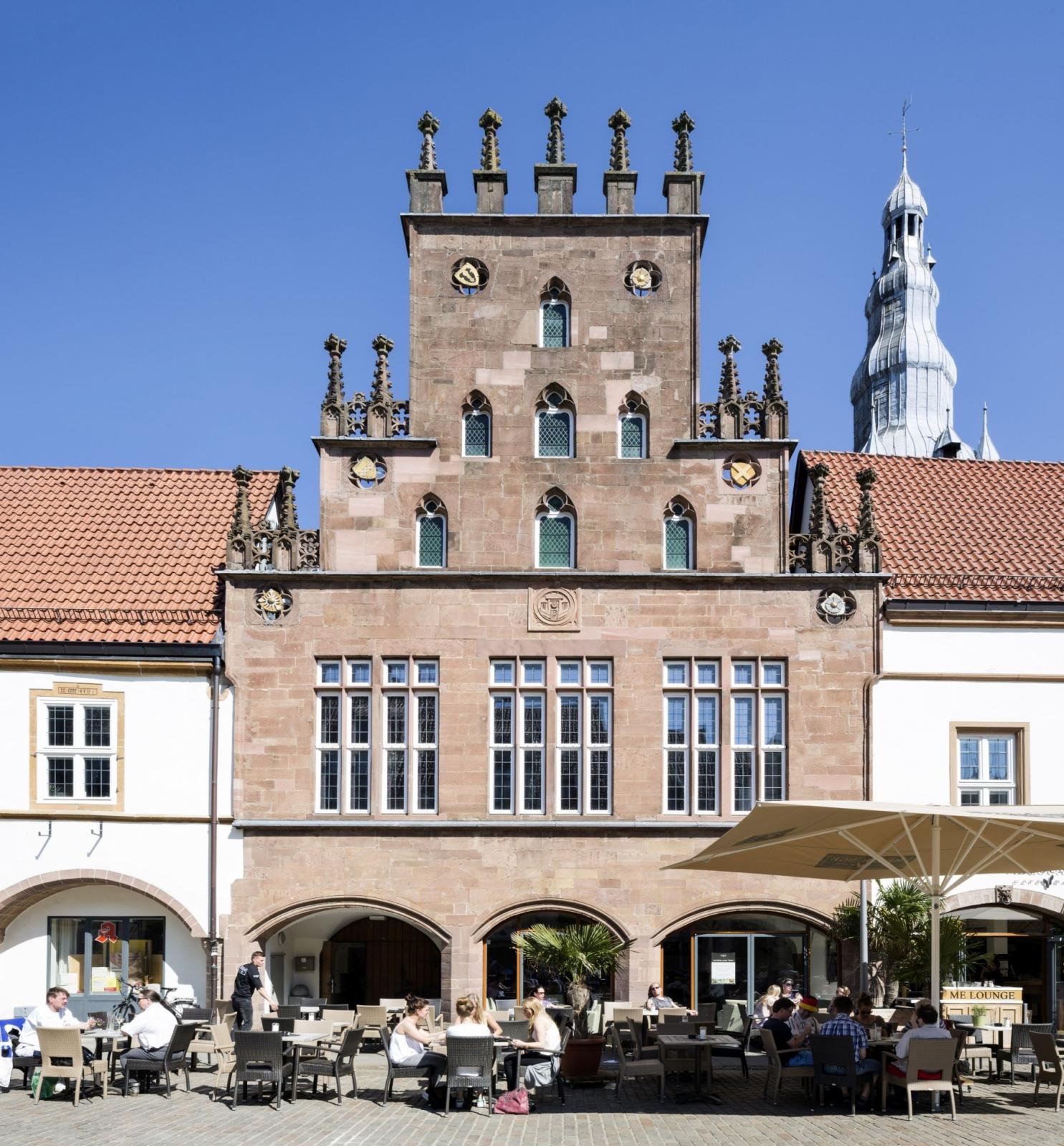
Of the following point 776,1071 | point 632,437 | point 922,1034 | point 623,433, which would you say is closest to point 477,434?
point 623,433

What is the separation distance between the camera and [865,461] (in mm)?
31328

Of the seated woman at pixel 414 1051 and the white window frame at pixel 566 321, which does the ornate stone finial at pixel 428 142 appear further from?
the seated woman at pixel 414 1051

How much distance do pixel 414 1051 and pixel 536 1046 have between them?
1.38 m

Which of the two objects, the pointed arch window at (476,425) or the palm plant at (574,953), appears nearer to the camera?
the palm plant at (574,953)

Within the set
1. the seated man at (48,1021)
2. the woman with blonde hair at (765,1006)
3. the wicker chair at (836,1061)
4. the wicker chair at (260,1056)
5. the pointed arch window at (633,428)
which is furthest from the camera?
the pointed arch window at (633,428)

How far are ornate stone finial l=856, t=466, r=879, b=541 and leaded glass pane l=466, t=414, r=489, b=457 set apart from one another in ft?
20.5

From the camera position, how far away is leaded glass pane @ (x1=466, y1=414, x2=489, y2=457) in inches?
1059

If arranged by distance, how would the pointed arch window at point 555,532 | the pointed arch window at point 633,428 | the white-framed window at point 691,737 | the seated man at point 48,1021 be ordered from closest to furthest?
the seated man at point 48,1021 < the white-framed window at point 691,737 < the pointed arch window at point 555,532 < the pointed arch window at point 633,428

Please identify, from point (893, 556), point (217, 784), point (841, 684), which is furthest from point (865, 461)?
point (217, 784)

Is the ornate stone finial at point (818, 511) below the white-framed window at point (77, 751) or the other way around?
the other way around

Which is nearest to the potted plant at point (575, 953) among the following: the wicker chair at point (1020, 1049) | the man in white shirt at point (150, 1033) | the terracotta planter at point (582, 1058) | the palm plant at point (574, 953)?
the palm plant at point (574, 953)

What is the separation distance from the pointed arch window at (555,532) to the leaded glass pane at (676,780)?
354 cm

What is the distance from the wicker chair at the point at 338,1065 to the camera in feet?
58.1

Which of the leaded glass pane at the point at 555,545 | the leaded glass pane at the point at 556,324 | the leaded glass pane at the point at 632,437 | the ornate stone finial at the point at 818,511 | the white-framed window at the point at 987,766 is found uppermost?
the leaded glass pane at the point at 556,324
